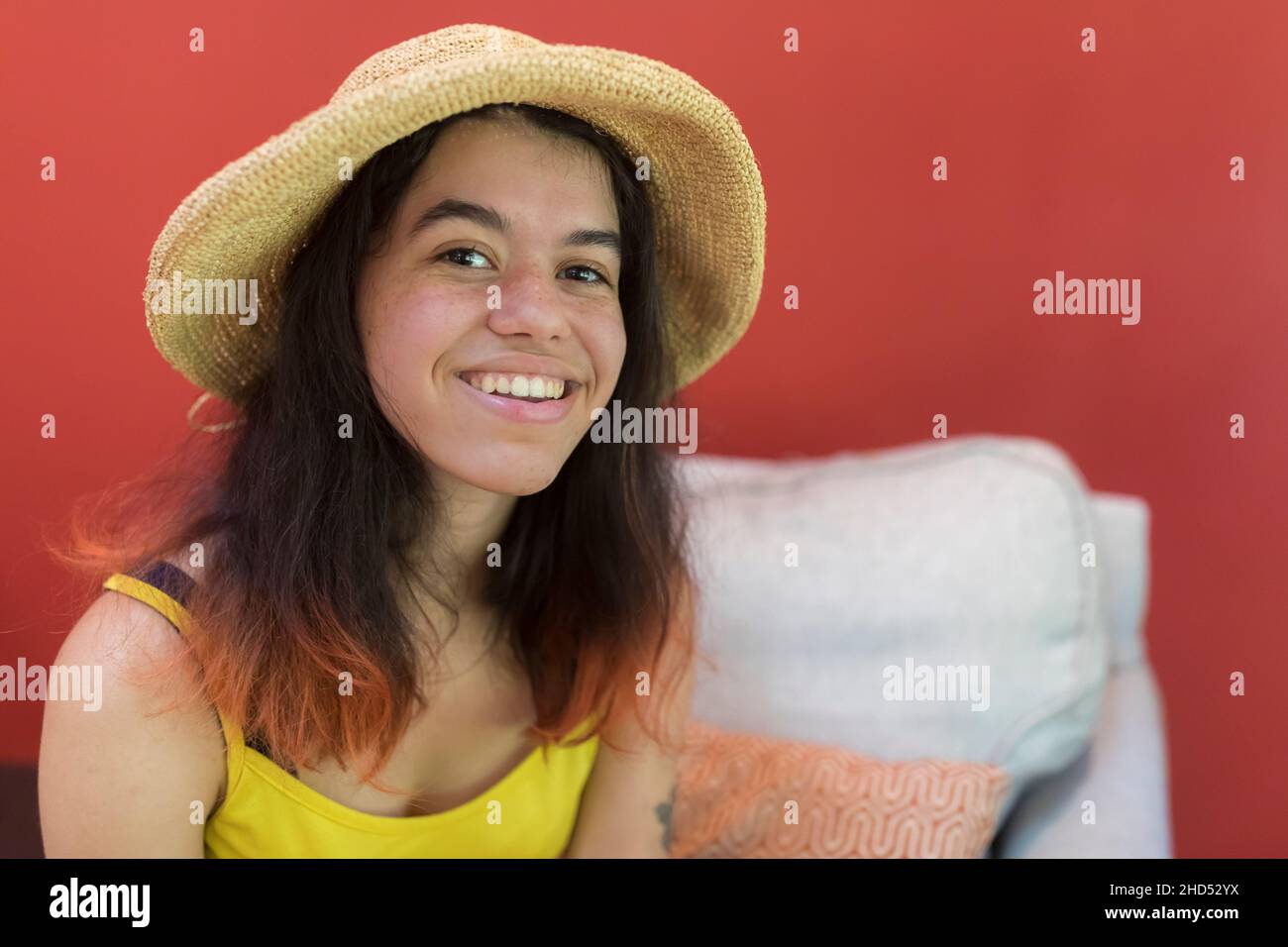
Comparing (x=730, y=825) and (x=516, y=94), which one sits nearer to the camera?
(x=516, y=94)

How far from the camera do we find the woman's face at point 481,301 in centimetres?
96

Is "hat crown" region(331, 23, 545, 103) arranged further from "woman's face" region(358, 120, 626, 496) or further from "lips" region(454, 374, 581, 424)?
"lips" region(454, 374, 581, 424)

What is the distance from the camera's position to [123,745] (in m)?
0.94

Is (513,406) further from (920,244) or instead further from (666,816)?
(920,244)

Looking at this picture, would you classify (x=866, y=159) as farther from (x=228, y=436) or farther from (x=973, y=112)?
(x=228, y=436)

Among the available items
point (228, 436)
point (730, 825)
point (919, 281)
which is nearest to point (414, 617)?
point (228, 436)

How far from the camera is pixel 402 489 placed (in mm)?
1071

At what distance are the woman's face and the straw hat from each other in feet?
0.21

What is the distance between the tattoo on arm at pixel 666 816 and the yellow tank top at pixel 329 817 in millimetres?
135

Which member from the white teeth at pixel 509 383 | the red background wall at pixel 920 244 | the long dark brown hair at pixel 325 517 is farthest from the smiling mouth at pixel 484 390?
the red background wall at pixel 920 244

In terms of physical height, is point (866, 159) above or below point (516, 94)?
above

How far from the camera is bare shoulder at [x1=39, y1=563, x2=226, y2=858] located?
932mm

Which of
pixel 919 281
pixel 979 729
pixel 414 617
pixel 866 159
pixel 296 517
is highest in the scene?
pixel 866 159

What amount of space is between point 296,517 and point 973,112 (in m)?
1.21
